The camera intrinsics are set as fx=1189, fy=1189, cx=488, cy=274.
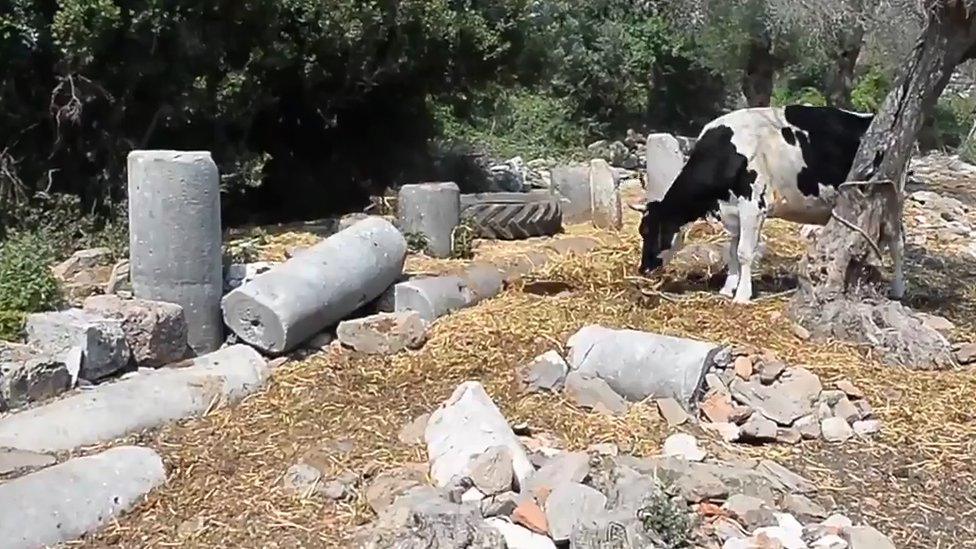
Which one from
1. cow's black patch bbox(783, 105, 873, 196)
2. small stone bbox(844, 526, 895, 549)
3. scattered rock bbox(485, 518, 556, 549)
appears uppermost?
cow's black patch bbox(783, 105, 873, 196)

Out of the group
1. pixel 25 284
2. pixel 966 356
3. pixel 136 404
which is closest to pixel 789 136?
pixel 966 356

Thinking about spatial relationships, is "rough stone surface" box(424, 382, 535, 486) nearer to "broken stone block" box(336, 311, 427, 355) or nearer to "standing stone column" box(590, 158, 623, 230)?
"broken stone block" box(336, 311, 427, 355)

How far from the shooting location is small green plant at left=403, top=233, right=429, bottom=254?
11531 millimetres

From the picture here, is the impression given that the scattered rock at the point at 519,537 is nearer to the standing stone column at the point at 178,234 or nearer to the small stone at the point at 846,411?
the small stone at the point at 846,411

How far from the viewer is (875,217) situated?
8805 mm

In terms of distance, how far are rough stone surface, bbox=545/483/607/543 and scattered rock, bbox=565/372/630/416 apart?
5.46 ft

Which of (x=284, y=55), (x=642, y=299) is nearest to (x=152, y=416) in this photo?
(x=642, y=299)

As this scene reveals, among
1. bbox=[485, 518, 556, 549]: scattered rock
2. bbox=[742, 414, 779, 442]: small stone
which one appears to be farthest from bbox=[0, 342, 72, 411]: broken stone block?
bbox=[742, 414, 779, 442]: small stone

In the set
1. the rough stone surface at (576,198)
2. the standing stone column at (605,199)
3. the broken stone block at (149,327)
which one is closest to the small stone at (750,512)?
the broken stone block at (149,327)

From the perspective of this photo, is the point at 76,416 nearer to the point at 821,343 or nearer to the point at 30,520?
the point at 30,520

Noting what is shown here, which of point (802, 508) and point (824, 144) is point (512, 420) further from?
point (824, 144)

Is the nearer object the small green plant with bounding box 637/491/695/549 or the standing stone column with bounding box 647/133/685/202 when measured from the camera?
the small green plant with bounding box 637/491/695/549

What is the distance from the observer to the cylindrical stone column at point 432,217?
38.1 feet

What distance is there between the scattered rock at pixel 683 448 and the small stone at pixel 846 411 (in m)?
1.04
